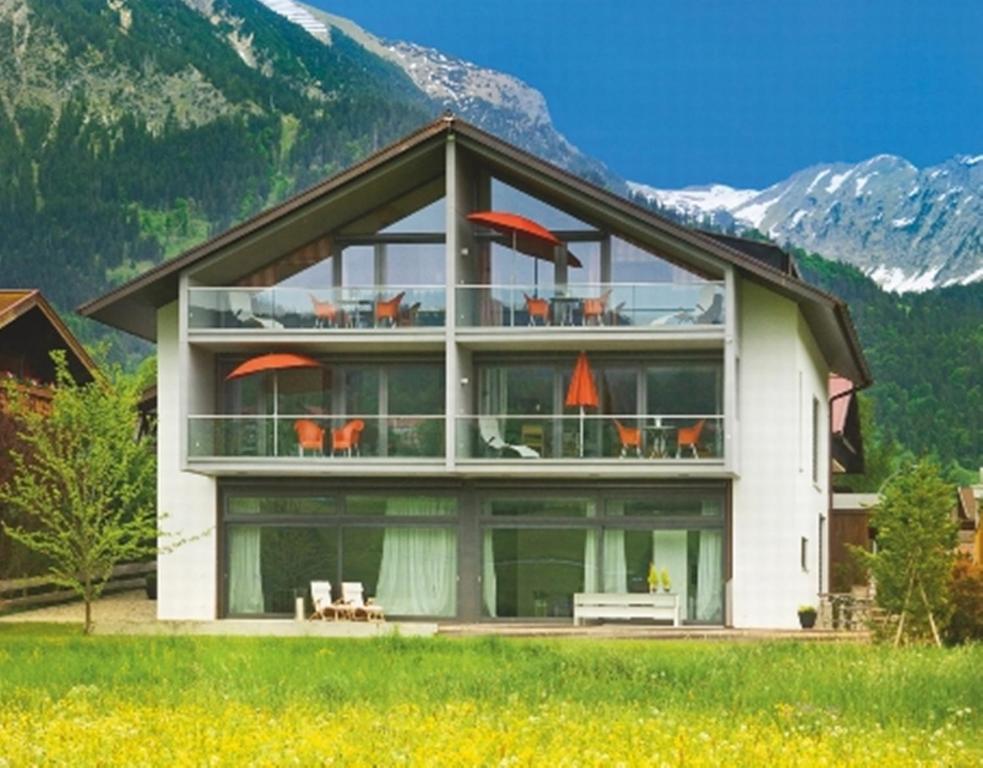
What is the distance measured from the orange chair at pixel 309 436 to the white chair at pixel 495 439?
8.84 ft

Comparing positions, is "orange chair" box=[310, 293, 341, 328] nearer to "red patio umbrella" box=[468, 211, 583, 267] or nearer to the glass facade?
"red patio umbrella" box=[468, 211, 583, 267]

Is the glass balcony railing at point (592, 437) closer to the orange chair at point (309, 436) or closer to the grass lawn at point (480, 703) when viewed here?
the orange chair at point (309, 436)

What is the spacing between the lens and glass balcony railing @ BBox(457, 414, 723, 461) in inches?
1363

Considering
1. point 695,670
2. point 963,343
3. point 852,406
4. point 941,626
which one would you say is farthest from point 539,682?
point 963,343

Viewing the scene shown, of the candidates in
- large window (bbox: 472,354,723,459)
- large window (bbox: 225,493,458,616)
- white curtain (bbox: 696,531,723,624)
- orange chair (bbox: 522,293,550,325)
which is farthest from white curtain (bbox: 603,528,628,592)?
orange chair (bbox: 522,293,550,325)

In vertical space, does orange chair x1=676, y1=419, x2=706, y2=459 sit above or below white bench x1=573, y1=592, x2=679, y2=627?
above

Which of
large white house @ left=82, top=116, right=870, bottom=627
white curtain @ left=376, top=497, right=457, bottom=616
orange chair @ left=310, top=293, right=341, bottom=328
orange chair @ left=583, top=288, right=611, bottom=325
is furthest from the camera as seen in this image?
white curtain @ left=376, top=497, right=457, bottom=616

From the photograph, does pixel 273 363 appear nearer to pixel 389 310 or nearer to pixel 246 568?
pixel 389 310

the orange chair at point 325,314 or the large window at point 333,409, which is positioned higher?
the orange chair at point 325,314

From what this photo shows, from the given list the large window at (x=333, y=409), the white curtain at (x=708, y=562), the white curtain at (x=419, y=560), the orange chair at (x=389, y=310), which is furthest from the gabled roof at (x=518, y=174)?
the white curtain at (x=419, y=560)

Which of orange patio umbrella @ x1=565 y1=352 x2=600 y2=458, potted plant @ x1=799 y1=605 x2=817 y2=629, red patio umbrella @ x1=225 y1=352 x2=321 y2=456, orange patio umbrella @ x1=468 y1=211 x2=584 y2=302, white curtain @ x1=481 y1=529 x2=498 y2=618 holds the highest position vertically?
orange patio umbrella @ x1=468 y1=211 x2=584 y2=302

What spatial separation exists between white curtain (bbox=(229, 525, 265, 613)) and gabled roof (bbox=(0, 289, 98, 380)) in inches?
289

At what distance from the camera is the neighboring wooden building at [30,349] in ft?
136

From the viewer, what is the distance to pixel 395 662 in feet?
77.1
